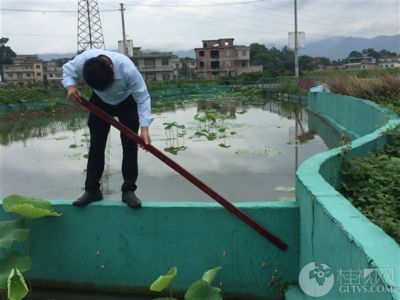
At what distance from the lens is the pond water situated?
570 centimetres

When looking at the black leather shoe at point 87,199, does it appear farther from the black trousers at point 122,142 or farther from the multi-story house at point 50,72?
the multi-story house at point 50,72

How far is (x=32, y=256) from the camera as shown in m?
3.28

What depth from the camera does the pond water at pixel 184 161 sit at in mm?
5699

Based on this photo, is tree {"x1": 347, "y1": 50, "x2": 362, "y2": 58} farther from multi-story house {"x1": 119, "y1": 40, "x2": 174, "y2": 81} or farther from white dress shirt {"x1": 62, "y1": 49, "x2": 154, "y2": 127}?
white dress shirt {"x1": 62, "y1": 49, "x2": 154, "y2": 127}

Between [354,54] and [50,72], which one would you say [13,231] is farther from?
[354,54]

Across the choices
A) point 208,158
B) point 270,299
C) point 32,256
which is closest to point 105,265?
point 32,256

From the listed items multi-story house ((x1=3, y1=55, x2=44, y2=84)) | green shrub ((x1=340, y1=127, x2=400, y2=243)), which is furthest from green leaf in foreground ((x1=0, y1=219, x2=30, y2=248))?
multi-story house ((x1=3, y1=55, x2=44, y2=84))


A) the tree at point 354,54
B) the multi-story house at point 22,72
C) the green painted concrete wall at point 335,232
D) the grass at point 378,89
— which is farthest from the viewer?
the tree at point 354,54

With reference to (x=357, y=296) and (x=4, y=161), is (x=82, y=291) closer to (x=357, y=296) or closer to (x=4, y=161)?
(x=357, y=296)

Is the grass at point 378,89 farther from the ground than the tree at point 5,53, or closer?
closer

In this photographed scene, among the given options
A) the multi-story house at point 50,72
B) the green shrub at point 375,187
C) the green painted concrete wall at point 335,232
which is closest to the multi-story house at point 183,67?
the multi-story house at point 50,72

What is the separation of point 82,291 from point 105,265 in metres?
0.28

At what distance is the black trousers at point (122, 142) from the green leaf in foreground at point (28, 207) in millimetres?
356

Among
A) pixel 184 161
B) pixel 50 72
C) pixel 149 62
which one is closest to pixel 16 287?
pixel 184 161
